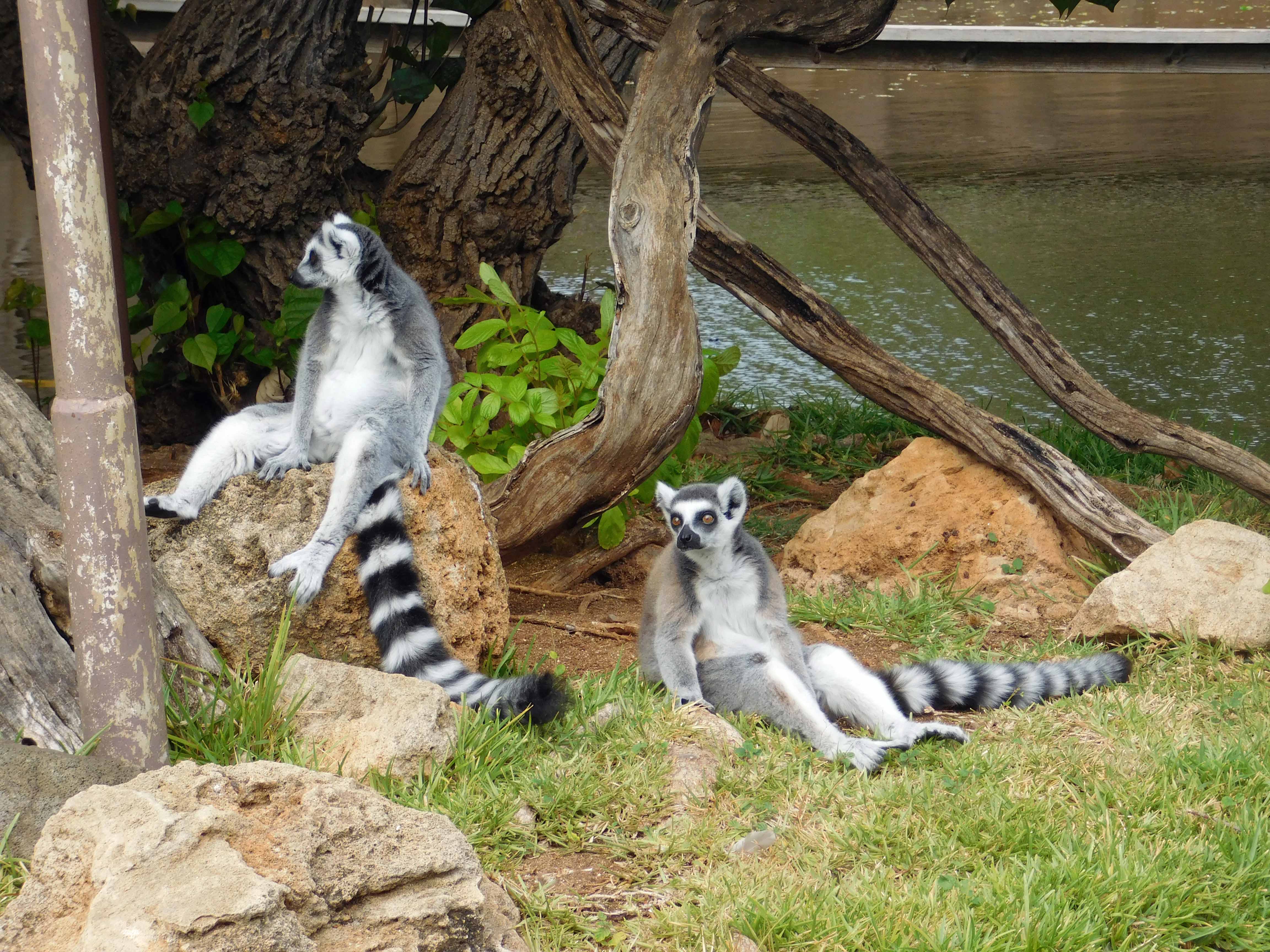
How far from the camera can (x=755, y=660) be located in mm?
2949

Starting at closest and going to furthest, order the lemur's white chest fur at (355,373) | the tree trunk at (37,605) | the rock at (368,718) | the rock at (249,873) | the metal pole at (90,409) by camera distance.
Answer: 1. the rock at (249,873)
2. the metal pole at (90,409)
3. the tree trunk at (37,605)
4. the rock at (368,718)
5. the lemur's white chest fur at (355,373)

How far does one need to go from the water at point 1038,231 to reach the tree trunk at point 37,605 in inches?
170

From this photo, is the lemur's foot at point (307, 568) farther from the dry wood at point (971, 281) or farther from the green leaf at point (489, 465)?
the dry wood at point (971, 281)

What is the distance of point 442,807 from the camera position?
2314mm

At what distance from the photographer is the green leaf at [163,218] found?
472 centimetres

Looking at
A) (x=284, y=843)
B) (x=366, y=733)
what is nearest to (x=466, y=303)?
(x=366, y=733)

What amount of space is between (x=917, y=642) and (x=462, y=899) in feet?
6.92

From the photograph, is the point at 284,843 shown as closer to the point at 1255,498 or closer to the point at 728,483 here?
the point at 728,483

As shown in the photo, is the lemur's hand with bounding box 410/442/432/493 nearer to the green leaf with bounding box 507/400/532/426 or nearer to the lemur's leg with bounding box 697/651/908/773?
the green leaf with bounding box 507/400/532/426

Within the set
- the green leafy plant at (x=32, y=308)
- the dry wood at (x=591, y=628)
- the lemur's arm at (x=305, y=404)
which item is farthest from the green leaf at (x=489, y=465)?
the green leafy plant at (x=32, y=308)

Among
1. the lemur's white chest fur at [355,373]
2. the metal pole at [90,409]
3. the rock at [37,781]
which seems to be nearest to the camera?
the metal pole at [90,409]

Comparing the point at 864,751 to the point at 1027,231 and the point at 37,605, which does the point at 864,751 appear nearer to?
the point at 37,605

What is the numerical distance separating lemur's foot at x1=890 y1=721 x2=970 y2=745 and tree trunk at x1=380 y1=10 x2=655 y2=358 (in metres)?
2.78

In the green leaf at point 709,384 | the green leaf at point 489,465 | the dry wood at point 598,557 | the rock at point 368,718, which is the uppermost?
the green leaf at point 709,384
